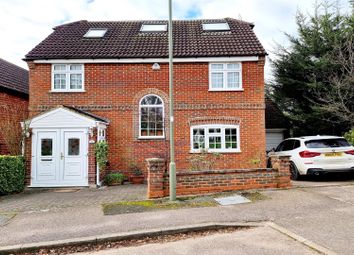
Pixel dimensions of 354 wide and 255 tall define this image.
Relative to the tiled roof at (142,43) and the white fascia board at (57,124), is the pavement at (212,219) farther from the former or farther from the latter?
the tiled roof at (142,43)

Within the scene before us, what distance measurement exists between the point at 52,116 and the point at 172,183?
21.8ft

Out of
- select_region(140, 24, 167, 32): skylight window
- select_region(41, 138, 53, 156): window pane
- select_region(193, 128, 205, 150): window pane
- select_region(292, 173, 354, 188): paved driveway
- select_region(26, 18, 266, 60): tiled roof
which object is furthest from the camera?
select_region(140, 24, 167, 32): skylight window

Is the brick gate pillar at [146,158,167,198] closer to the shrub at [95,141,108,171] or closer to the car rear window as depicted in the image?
the shrub at [95,141,108,171]

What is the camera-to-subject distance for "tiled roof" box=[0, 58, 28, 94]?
15.8 m

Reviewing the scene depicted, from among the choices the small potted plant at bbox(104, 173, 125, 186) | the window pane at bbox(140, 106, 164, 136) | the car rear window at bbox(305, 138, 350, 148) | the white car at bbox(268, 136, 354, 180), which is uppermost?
the window pane at bbox(140, 106, 164, 136)

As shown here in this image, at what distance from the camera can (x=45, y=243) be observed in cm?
525

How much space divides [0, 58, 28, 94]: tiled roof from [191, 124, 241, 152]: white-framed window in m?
9.82

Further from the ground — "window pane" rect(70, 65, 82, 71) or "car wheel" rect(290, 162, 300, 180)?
"window pane" rect(70, 65, 82, 71)

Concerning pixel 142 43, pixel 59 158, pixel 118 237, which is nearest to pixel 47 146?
pixel 59 158

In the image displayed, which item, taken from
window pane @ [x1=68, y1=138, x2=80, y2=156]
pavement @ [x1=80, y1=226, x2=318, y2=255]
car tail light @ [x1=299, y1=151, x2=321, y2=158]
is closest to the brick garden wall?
car tail light @ [x1=299, y1=151, x2=321, y2=158]

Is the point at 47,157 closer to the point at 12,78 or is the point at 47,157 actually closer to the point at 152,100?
the point at 152,100

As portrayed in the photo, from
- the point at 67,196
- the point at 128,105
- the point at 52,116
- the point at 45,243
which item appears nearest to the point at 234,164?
the point at 128,105

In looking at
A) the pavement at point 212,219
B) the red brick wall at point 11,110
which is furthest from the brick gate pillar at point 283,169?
the red brick wall at point 11,110

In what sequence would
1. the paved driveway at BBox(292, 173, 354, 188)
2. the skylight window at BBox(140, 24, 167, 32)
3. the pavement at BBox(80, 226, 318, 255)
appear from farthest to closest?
the skylight window at BBox(140, 24, 167, 32), the paved driveway at BBox(292, 173, 354, 188), the pavement at BBox(80, 226, 318, 255)
